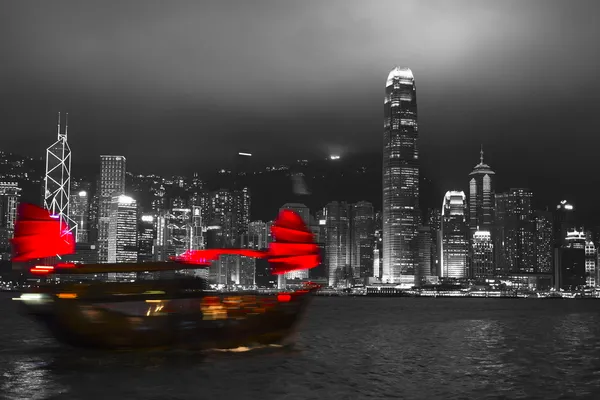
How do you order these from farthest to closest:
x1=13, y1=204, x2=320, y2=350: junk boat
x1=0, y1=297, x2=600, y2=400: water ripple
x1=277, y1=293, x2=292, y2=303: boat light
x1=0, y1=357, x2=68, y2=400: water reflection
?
x1=277, y1=293, x2=292, y2=303: boat light, x1=13, y1=204, x2=320, y2=350: junk boat, x1=0, y1=297, x2=600, y2=400: water ripple, x1=0, y1=357, x2=68, y2=400: water reflection

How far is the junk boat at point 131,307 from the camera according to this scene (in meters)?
40.3

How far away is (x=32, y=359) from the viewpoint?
42219mm


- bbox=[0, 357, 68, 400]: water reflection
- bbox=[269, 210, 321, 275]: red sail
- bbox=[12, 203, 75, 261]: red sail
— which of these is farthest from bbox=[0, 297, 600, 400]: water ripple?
bbox=[12, 203, 75, 261]: red sail

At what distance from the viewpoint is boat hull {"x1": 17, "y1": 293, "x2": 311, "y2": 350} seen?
4031cm

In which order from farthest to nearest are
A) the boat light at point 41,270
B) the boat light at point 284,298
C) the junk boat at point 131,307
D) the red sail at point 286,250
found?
1. the red sail at point 286,250
2. the boat light at point 284,298
3. the boat light at point 41,270
4. the junk boat at point 131,307

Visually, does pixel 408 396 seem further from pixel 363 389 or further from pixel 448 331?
pixel 448 331

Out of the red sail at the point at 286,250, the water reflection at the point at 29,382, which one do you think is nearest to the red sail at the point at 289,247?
the red sail at the point at 286,250

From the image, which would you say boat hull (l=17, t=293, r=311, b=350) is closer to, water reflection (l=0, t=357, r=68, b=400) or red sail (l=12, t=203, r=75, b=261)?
water reflection (l=0, t=357, r=68, b=400)

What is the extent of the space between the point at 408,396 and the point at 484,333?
145ft

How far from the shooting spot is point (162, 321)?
4172cm

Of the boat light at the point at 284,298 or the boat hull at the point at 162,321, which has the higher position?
the boat light at the point at 284,298

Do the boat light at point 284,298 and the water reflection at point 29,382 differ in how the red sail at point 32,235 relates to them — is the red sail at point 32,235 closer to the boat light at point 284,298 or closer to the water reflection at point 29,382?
the water reflection at point 29,382

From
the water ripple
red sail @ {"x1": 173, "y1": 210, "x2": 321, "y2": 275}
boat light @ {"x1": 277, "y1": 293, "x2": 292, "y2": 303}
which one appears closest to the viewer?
the water ripple

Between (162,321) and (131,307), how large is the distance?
9.37 ft
